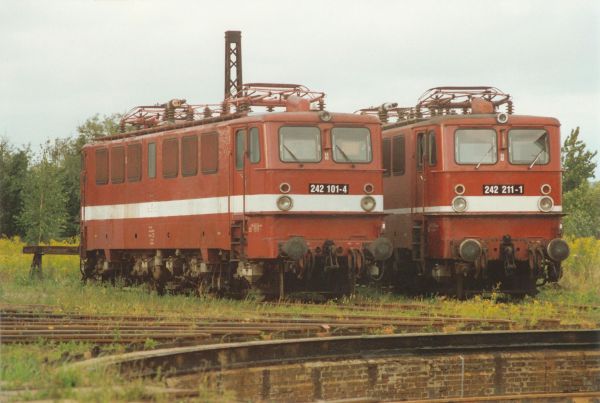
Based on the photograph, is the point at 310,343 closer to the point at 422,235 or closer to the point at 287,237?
the point at 287,237

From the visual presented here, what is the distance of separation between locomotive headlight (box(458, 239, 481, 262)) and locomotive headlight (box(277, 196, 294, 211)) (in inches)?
120

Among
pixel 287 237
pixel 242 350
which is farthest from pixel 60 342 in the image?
pixel 287 237

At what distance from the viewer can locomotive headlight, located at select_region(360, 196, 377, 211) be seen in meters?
21.2

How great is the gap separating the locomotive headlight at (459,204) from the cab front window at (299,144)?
2.54m

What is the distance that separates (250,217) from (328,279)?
2.14 metres

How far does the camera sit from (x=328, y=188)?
20891mm

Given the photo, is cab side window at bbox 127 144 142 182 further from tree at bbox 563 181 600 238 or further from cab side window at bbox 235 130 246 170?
tree at bbox 563 181 600 238

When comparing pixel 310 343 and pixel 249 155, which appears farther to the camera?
pixel 249 155

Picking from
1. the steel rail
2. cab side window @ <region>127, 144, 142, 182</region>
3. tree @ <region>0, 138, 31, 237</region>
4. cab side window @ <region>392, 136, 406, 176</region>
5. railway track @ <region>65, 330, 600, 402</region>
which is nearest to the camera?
the steel rail

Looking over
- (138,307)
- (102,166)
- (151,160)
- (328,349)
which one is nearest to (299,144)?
(138,307)

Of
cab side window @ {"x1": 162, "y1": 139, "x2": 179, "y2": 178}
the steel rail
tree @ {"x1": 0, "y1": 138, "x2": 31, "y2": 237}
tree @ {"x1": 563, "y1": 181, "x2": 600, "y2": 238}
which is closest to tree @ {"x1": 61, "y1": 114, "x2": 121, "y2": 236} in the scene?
tree @ {"x1": 0, "y1": 138, "x2": 31, "y2": 237}

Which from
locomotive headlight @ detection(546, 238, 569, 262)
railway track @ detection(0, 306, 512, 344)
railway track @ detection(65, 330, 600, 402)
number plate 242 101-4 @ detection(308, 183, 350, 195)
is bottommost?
railway track @ detection(65, 330, 600, 402)

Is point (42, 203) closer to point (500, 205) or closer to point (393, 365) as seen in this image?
point (500, 205)

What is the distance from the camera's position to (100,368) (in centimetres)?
1146
